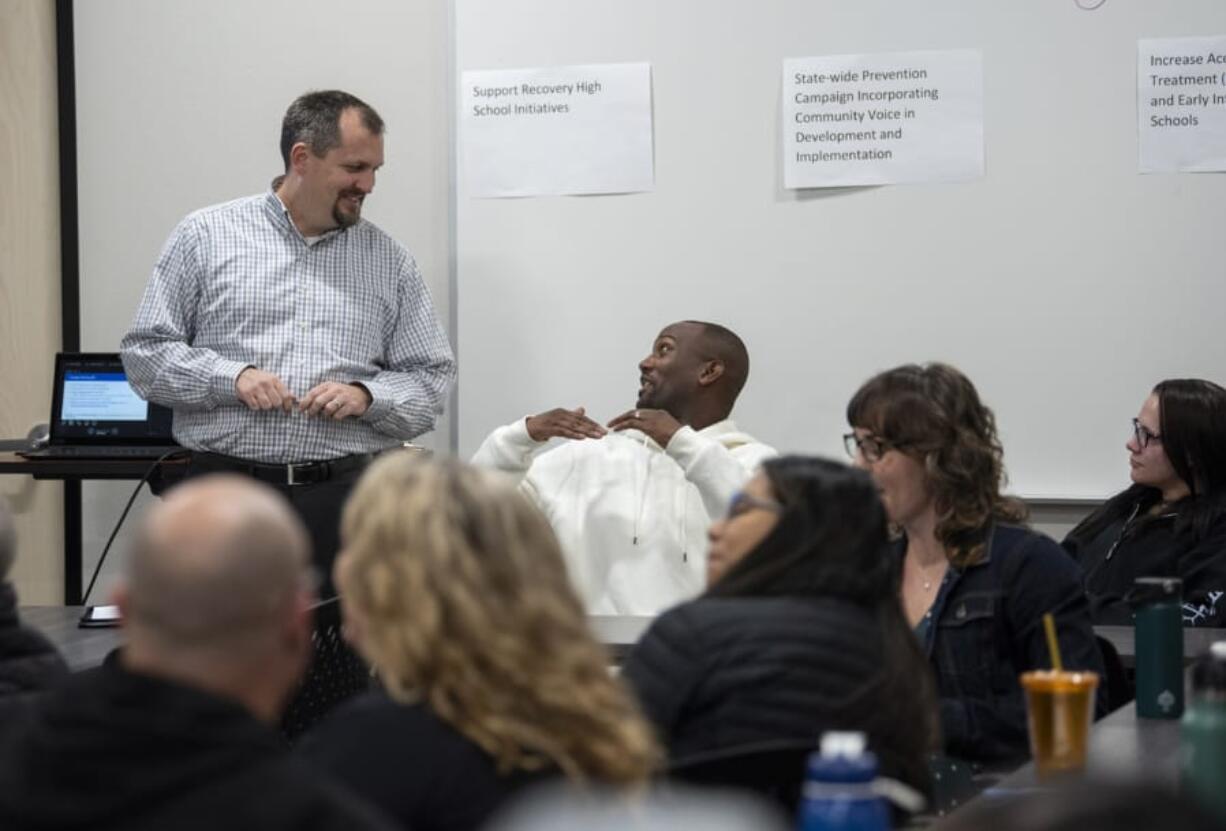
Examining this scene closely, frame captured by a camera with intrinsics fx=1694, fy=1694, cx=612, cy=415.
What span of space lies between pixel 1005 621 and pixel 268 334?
211 cm

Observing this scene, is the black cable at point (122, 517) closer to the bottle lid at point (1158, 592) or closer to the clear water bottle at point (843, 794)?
the bottle lid at point (1158, 592)

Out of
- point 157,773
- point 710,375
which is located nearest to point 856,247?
point 710,375

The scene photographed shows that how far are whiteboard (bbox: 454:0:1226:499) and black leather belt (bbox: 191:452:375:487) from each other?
82 centimetres

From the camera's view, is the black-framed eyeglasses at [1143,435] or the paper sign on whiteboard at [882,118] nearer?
the black-framed eyeglasses at [1143,435]

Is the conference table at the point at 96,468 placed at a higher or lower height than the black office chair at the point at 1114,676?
higher

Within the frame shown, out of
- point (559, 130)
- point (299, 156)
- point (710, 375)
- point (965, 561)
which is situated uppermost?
point (559, 130)

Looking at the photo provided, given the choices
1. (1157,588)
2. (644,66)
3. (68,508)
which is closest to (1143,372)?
(644,66)

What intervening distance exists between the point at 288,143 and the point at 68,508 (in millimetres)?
1690

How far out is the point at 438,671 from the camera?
5.45 ft

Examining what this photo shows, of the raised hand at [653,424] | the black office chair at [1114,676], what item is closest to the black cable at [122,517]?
the raised hand at [653,424]

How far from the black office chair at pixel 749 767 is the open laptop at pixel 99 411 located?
347 centimetres

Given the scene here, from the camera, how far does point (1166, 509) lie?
4.18 meters

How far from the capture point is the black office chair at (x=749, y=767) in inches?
67.7

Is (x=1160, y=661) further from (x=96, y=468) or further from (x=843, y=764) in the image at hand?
(x=96, y=468)
